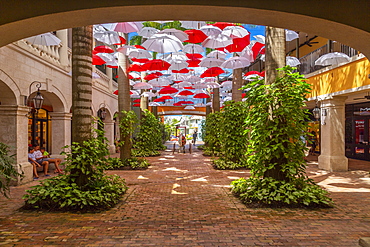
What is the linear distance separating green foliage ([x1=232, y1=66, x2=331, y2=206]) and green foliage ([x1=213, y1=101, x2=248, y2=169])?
15.6 ft

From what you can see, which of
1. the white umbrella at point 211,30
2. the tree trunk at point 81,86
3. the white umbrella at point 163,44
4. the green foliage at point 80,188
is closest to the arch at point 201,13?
the tree trunk at point 81,86

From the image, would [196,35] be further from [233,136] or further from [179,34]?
[233,136]

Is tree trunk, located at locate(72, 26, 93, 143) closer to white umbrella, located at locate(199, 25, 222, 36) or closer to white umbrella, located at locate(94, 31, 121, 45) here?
white umbrella, located at locate(94, 31, 121, 45)

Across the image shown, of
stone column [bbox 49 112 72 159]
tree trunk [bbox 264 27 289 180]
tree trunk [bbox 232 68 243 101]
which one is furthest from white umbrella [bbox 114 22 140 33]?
tree trunk [bbox 232 68 243 101]

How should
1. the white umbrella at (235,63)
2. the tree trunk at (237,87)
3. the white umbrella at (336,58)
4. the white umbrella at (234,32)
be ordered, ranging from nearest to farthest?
the white umbrella at (234,32)
the white umbrella at (336,58)
the white umbrella at (235,63)
the tree trunk at (237,87)

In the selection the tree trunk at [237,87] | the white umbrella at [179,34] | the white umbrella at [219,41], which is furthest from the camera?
the tree trunk at [237,87]

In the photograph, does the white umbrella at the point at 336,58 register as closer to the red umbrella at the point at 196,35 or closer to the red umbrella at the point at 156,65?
the red umbrella at the point at 196,35

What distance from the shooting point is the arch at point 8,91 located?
8040mm

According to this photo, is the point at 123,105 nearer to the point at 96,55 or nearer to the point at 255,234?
the point at 96,55

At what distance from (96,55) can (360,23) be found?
35.7 feet

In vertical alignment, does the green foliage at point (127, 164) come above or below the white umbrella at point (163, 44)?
below

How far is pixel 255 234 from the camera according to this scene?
15.0 feet

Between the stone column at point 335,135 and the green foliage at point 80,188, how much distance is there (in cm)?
934

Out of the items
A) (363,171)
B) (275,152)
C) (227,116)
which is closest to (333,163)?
(363,171)
